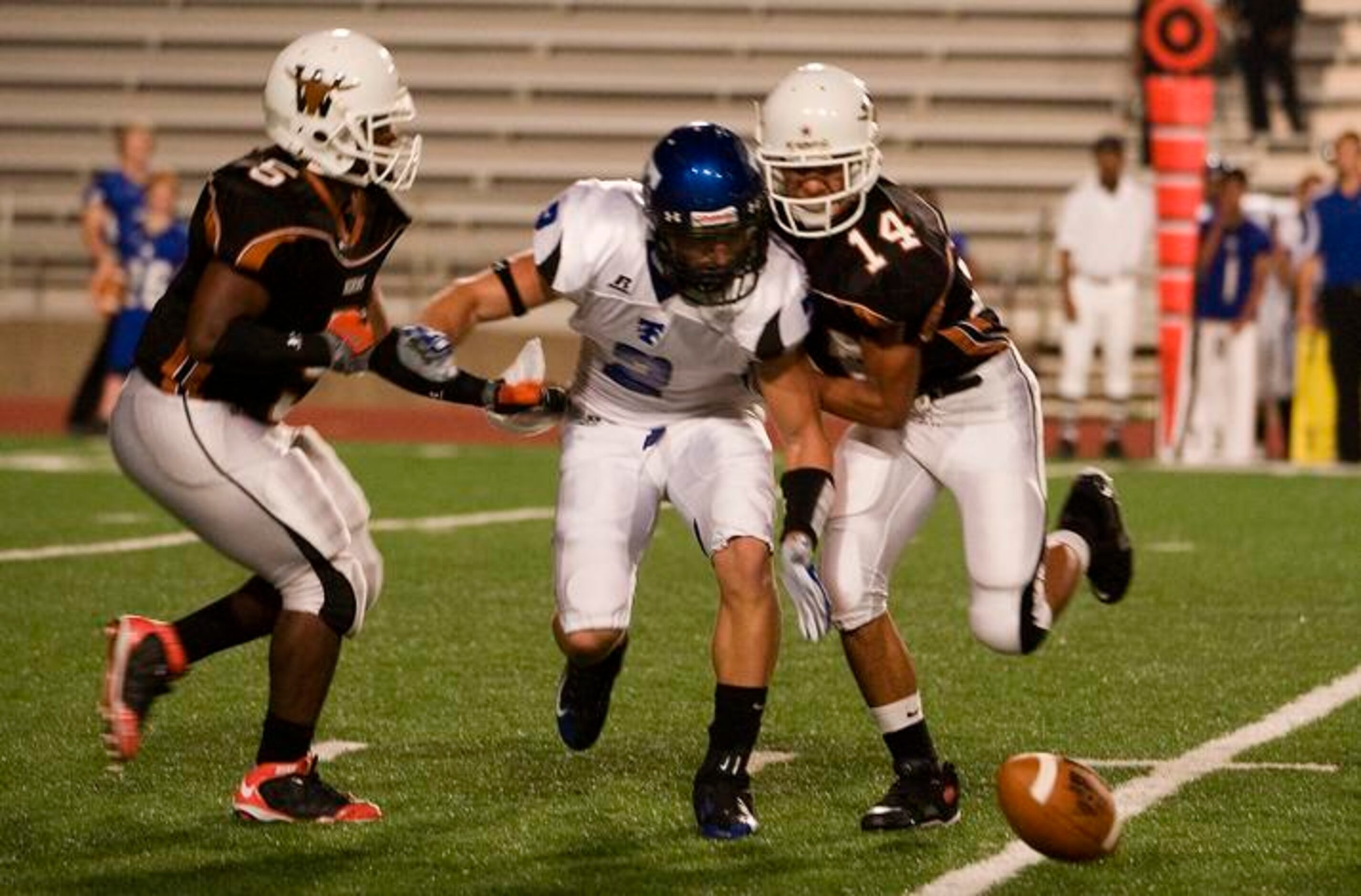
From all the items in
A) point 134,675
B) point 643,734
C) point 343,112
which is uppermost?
point 343,112

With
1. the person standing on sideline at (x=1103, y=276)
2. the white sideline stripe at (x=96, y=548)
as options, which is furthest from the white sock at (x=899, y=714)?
the person standing on sideline at (x=1103, y=276)

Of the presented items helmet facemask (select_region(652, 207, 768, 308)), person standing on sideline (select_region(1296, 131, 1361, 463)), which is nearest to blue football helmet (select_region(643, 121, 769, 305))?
helmet facemask (select_region(652, 207, 768, 308))

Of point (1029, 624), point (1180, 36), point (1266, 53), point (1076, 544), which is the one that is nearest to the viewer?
point (1029, 624)

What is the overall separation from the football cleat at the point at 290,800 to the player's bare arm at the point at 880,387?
1091mm

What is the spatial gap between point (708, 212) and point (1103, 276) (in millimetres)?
8498

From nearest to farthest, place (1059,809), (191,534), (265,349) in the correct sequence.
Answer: (1059,809), (265,349), (191,534)

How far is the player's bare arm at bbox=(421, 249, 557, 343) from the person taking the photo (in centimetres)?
455

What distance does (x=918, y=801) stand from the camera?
4.47m

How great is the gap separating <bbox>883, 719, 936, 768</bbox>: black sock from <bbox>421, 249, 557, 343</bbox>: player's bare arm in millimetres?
966

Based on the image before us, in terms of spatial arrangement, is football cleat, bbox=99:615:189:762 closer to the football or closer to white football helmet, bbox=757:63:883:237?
white football helmet, bbox=757:63:883:237

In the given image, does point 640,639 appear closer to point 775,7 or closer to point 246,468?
point 246,468

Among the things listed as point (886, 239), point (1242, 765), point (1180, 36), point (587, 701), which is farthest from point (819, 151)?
point (1180, 36)

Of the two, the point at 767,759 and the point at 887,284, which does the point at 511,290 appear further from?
the point at 767,759

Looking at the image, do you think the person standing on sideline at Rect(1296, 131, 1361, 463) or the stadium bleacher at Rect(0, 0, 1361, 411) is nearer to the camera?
the person standing on sideline at Rect(1296, 131, 1361, 463)
